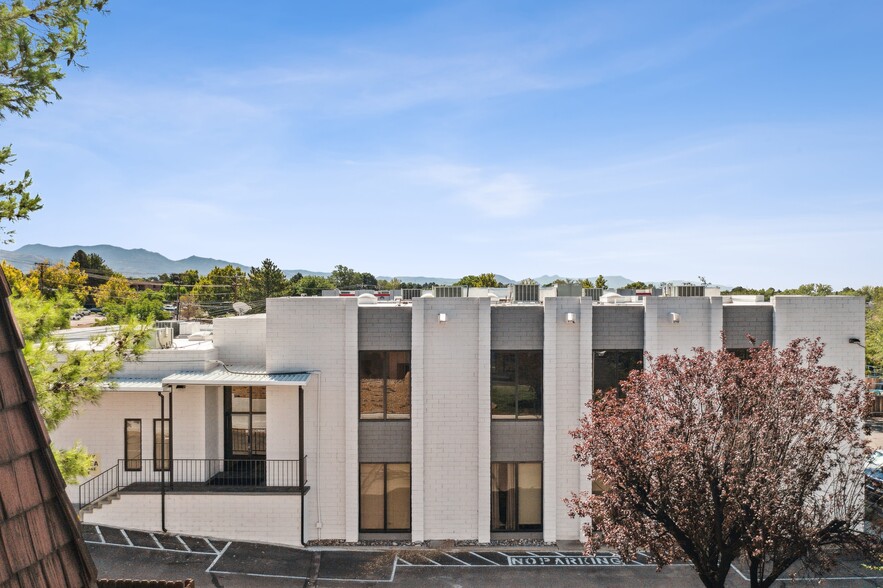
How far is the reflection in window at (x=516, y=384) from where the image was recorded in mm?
16219

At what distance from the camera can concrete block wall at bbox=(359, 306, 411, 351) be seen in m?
16.1

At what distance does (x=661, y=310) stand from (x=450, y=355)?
6.45 m

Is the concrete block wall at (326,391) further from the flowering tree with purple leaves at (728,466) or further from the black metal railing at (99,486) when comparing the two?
the flowering tree with purple leaves at (728,466)

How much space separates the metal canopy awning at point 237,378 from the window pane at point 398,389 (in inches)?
94.5

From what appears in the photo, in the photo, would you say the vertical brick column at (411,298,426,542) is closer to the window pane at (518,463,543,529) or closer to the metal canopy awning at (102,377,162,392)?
the window pane at (518,463,543,529)

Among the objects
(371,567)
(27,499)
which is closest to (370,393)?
(371,567)

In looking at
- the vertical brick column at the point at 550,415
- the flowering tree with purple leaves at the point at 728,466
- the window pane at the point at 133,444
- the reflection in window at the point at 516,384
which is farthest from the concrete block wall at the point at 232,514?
the flowering tree with purple leaves at the point at 728,466

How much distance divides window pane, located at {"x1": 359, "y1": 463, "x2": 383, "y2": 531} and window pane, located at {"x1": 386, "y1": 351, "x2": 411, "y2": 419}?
5.36ft

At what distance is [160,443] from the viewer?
16375 mm

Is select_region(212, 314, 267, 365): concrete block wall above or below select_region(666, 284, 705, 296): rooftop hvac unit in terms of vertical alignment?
below

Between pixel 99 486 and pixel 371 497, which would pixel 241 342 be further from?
pixel 371 497

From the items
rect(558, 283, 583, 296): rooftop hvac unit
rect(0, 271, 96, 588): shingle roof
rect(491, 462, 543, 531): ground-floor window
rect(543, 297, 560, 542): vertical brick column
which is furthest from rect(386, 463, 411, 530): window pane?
rect(0, 271, 96, 588): shingle roof

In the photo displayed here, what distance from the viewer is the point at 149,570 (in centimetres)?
1363

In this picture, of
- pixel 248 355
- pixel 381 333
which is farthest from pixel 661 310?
pixel 248 355
